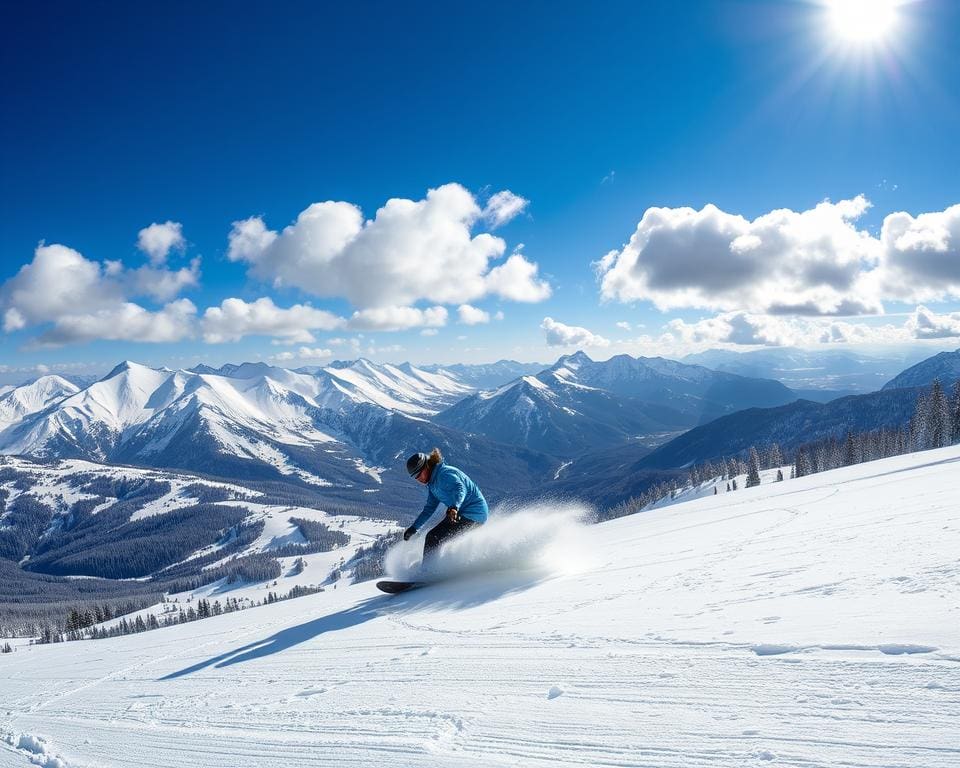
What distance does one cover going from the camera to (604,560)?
9.59 m

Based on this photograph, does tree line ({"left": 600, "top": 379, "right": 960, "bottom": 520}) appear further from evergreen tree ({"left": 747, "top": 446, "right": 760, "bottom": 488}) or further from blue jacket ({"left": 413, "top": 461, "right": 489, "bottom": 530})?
blue jacket ({"left": 413, "top": 461, "right": 489, "bottom": 530})

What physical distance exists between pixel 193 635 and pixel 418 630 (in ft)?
24.7

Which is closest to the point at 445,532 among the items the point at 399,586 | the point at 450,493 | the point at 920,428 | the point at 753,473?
the point at 450,493

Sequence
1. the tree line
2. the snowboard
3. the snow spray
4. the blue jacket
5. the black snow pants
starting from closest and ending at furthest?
the blue jacket, the snow spray, the black snow pants, the snowboard, the tree line

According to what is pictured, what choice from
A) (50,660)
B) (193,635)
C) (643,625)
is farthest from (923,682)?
(50,660)

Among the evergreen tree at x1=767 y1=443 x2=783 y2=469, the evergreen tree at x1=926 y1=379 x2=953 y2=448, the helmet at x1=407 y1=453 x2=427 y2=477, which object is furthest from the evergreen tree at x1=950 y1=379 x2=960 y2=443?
the helmet at x1=407 y1=453 x2=427 y2=477

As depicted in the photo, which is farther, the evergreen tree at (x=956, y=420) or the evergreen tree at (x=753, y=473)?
the evergreen tree at (x=753, y=473)

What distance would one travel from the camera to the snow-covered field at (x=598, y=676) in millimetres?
2975

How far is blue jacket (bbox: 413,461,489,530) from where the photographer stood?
9141 millimetres

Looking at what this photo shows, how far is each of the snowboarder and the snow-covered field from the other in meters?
1.02

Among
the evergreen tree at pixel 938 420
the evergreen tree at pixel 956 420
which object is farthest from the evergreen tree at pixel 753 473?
the evergreen tree at pixel 956 420

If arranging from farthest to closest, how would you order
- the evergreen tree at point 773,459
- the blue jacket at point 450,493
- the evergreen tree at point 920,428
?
the evergreen tree at point 773,459 → the evergreen tree at point 920,428 → the blue jacket at point 450,493

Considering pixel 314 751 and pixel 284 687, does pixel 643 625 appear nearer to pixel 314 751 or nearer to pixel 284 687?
pixel 314 751

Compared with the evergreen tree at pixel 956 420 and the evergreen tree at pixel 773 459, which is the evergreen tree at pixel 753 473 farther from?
the evergreen tree at pixel 956 420
